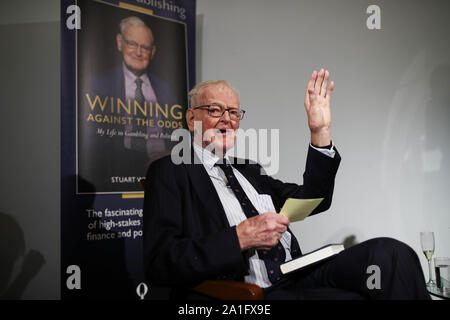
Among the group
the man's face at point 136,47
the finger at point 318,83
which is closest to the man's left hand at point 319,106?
the finger at point 318,83

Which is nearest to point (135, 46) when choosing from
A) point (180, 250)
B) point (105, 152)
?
point (105, 152)

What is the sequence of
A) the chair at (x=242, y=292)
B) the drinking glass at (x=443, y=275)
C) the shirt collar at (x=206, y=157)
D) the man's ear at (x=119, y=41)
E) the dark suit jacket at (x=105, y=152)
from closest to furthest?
the chair at (x=242, y=292)
the shirt collar at (x=206, y=157)
the drinking glass at (x=443, y=275)
the dark suit jacket at (x=105, y=152)
the man's ear at (x=119, y=41)

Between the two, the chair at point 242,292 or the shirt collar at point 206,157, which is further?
the shirt collar at point 206,157

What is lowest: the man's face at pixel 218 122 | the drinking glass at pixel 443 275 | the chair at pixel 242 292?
the drinking glass at pixel 443 275

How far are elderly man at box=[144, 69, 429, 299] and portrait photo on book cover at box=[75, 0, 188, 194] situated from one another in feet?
2.56

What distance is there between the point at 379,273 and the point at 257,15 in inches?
92.2

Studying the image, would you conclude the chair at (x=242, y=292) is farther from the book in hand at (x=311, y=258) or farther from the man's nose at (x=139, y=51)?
the man's nose at (x=139, y=51)

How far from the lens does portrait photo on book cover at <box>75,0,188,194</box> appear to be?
2.31 m

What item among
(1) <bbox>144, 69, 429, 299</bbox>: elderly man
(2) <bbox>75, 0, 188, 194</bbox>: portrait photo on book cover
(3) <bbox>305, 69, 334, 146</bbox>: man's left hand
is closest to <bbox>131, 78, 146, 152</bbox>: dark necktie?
(2) <bbox>75, 0, 188, 194</bbox>: portrait photo on book cover

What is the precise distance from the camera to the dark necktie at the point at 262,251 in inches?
58.1

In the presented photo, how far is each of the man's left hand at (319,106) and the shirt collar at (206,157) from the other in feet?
1.58

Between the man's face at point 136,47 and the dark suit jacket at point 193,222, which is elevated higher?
the man's face at point 136,47

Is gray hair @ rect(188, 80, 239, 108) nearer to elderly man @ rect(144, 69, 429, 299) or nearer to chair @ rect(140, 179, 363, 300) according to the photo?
elderly man @ rect(144, 69, 429, 299)

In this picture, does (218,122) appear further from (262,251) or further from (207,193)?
(262,251)
